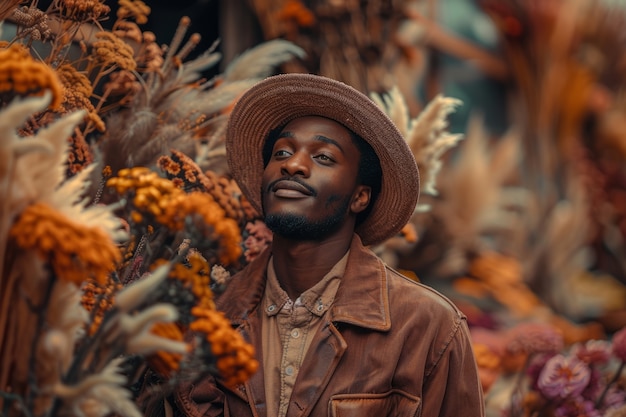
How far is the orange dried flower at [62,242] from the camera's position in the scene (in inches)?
63.5

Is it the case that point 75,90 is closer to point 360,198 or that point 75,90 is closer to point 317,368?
point 360,198

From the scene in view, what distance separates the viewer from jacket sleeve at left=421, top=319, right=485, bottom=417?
7.36ft

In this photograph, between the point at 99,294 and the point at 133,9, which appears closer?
the point at 99,294

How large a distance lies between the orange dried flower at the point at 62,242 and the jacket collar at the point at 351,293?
2.47 ft

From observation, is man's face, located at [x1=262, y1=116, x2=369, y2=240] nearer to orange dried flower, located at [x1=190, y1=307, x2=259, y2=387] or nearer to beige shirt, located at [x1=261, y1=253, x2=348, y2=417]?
beige shirt, located at [x1=261, y1=253, x2=348, y2=417]

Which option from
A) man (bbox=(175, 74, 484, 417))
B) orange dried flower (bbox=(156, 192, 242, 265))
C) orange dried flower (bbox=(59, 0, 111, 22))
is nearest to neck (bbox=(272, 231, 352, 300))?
man (bbox=(175, 74, 484, 417))

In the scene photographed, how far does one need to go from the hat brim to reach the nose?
154mm

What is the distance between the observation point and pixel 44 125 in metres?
2.35

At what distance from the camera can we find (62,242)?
5.29ft

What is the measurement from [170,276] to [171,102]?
3.26 ft

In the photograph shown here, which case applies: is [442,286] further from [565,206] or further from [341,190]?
[341,190]

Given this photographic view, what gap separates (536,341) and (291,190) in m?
1.14

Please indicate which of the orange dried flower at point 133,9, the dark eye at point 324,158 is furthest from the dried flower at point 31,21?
the dark eye at point 324,158

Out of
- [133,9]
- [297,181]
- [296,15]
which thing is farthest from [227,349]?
[296,15]
